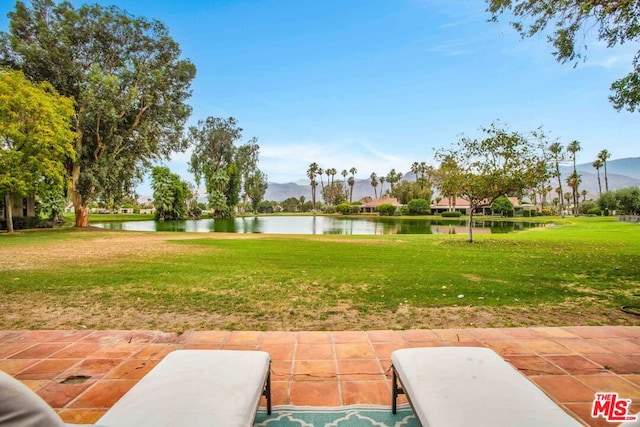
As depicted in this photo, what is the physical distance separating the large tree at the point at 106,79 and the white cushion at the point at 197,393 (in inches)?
808

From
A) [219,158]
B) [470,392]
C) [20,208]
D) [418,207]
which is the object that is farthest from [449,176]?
[418,207]

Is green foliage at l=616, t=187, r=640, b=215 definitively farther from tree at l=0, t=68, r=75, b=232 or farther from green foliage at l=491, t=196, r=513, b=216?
tree at l=0, t=68, r=75, b=232

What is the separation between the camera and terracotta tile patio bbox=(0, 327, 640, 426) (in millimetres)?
2262

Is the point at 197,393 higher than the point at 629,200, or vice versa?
the point at 629,200

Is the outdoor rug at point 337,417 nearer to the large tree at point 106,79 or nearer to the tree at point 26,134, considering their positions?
the tree at point 26,134

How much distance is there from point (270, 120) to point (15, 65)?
3448 centimetres

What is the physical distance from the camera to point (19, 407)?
88 centimetres

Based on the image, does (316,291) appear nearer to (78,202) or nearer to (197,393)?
(197,393)

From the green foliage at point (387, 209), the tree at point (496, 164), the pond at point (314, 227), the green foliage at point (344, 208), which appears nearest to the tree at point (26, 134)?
the pond at point (314, 227)

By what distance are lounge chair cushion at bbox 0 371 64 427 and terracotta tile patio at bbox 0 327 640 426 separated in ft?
4.44

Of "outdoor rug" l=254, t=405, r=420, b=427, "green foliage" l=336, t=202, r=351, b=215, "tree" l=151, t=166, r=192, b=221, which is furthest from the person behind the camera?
"green foliage" l=336, t=202, r=351, b=215

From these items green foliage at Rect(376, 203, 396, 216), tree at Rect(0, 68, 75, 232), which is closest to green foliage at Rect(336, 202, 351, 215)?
green foliage at Rect(376, 203, 396, 216)

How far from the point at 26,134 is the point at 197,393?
1861 centimetres

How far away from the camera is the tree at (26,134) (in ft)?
46.4
